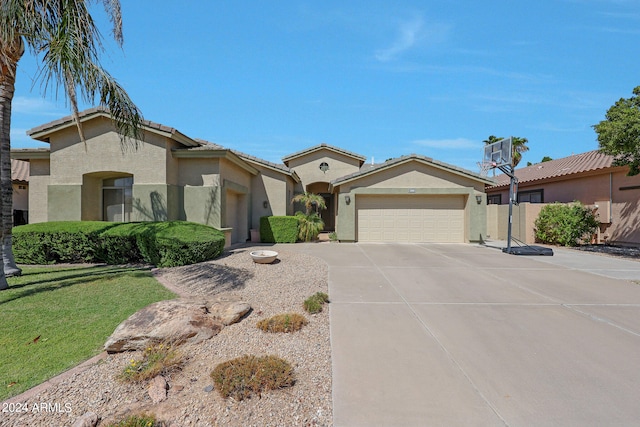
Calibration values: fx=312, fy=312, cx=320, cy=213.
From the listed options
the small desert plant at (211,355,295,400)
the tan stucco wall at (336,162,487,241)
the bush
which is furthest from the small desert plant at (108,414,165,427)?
the bush

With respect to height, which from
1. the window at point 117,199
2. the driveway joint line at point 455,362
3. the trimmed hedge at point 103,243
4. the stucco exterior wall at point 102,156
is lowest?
the driveway joint line at point 455,362

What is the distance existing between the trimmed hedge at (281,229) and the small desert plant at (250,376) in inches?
487

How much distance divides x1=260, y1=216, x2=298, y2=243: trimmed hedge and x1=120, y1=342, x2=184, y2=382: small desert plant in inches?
462

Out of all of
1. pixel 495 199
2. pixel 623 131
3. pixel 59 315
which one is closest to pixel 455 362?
pixel 59 315

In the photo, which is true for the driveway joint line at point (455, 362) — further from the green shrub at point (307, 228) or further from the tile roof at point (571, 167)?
the tile roof at point (571, 167)

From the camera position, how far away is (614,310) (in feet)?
19.0

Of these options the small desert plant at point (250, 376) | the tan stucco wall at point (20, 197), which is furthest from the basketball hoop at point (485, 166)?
the tan stucco wall at point (20, 197)

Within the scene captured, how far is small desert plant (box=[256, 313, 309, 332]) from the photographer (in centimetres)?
480

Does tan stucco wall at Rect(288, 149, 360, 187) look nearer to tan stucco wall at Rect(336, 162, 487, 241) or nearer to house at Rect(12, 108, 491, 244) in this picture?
house at Rect(12, 108, 491, 244)

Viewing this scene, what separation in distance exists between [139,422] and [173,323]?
198 cm

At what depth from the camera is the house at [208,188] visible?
1186 cm

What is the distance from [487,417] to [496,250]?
12.7 metres

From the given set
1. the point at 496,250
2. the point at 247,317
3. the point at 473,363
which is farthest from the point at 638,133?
the point at 247,317

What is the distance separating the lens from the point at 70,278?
7.77m
